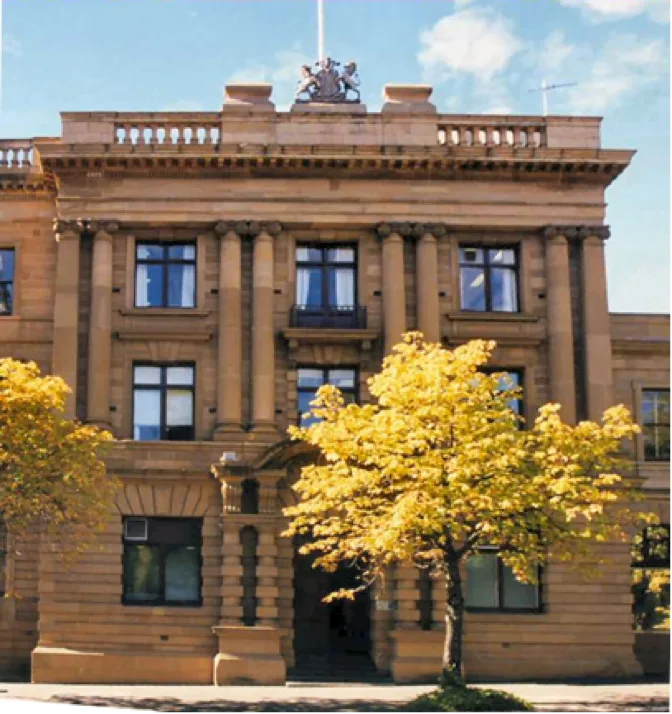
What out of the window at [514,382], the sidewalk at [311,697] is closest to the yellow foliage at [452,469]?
the sidewalk at [311,697]

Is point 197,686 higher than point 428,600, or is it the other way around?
point 428,600

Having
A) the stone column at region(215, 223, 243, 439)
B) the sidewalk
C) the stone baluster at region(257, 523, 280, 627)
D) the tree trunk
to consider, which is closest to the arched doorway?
the stone baluster at region(257, 523, 280, 627)

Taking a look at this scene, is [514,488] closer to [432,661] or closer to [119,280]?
[432,661]

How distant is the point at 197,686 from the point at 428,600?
635cm

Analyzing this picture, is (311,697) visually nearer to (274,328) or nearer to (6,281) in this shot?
(274,328)

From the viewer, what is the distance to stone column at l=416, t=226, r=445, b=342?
1251 inches

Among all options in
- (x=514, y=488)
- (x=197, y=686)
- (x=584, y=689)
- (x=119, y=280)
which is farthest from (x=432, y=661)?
(x=119, y=280)

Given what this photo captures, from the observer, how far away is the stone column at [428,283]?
104 feet

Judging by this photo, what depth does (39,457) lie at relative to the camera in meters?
25.3

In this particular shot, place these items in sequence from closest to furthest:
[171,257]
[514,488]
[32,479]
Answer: [514,488]
[32,479]
[171,257]

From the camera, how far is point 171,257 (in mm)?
32656

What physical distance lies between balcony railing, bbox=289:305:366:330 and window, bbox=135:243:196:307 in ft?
10.0

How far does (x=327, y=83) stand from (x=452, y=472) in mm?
14711

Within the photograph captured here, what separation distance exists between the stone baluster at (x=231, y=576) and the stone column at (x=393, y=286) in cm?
641
